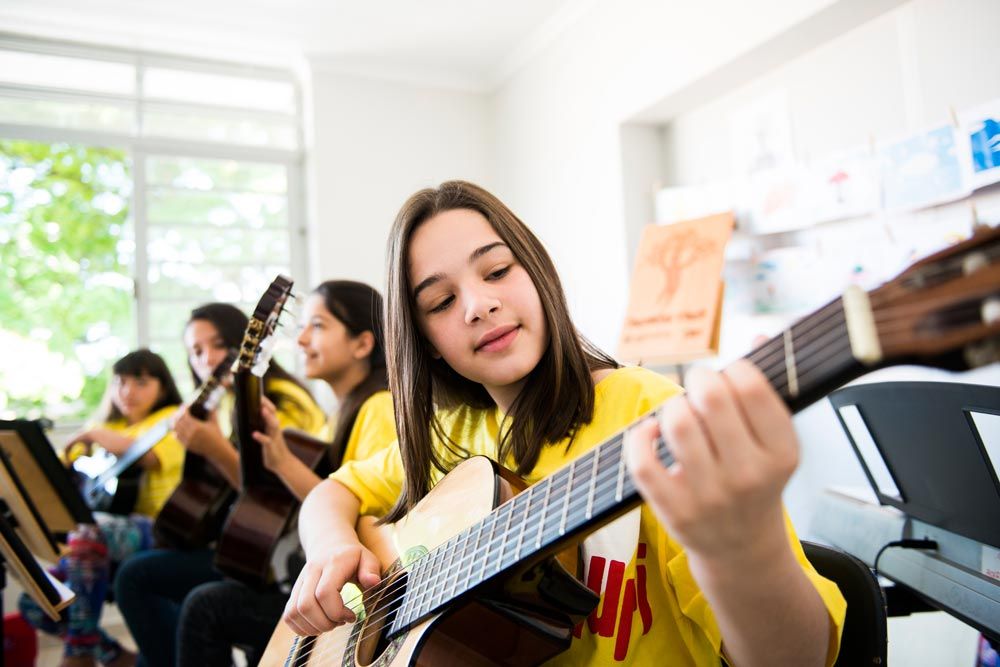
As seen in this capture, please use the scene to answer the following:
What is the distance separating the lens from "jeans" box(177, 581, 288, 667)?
164cm

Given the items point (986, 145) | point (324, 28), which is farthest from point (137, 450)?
point (986, 145)

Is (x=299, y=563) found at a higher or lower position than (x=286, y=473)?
lower

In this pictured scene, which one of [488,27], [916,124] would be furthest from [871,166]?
[488,27]

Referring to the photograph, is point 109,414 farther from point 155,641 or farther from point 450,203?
point 450,203

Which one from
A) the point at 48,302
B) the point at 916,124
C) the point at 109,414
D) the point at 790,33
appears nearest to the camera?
the point at 916,124

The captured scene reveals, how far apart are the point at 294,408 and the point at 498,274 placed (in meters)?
1.54

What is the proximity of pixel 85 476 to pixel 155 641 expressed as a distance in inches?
35.4

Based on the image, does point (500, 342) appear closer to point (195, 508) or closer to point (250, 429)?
point (250, 429)

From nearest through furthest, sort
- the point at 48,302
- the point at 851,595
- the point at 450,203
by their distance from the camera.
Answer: the point at 851,595 < the point at 450,203 < the point at 48,302

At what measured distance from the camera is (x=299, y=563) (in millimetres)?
1677

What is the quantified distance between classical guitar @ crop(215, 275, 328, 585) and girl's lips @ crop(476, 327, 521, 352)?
2.77 ft

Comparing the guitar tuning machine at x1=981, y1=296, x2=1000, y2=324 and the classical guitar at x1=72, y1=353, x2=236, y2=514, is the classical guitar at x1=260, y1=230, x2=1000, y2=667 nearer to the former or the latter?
the guitar tuning machine at x1=981, y1=296, x2=1000, y2=324

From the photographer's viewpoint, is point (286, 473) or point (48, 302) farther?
point (48, 302)

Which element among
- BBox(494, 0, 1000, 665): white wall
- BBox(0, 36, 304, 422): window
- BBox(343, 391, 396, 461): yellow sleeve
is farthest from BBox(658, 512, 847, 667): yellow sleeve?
BBox(0, 36, 304, 422): window
